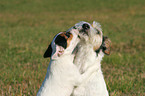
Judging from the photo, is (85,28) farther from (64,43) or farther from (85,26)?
(64,43)

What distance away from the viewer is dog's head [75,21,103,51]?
2443 millimetres

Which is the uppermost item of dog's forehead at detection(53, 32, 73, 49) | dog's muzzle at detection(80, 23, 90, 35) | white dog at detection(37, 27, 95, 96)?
dog's muzzle at detection(80, 23, 90, 35)

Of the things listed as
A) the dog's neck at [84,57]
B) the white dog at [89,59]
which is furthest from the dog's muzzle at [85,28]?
the dog's neck at [84,57]

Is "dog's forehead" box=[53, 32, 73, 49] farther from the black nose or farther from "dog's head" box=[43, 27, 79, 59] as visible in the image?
the black nose

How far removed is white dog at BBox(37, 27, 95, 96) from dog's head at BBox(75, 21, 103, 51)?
0.08 m

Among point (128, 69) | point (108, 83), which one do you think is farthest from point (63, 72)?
point (128, 69)

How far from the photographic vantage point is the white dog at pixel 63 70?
228 cm

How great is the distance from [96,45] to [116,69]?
378 cm

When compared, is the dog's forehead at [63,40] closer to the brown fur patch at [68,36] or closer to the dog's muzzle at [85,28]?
the brown fur patch at [68,36]

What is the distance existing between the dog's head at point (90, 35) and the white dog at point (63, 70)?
8 cm

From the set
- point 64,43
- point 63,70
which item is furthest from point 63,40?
point 63,70

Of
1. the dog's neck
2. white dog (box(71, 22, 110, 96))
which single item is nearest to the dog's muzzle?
white dog (box(71, 22, 110, 96))

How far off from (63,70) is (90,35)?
20.1 inches

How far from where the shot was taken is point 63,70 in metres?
2.29
